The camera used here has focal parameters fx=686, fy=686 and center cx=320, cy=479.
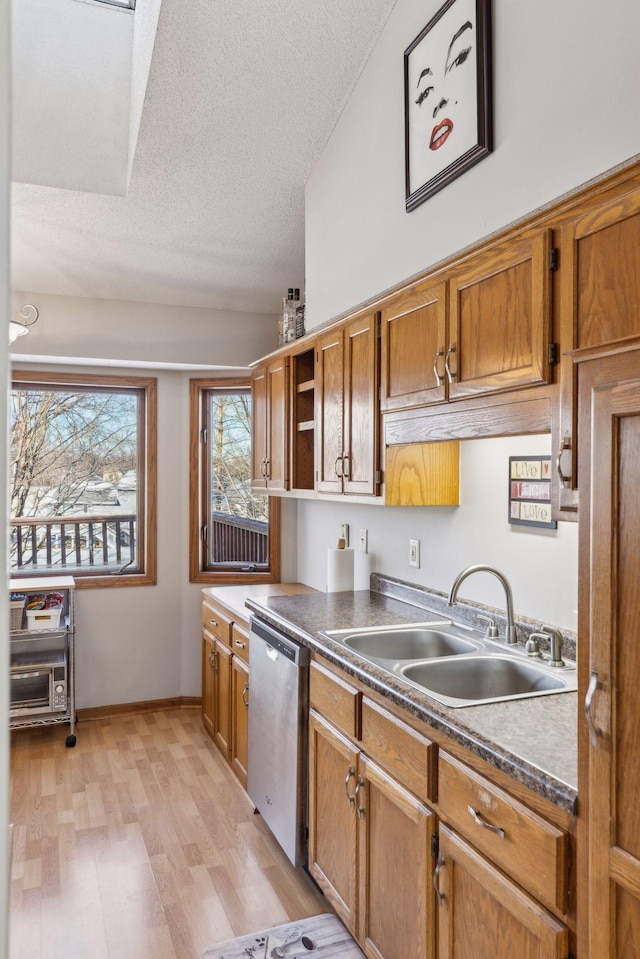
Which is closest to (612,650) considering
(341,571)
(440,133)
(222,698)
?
(440,133)

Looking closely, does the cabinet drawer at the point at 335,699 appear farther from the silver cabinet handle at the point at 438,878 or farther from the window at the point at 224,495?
the window at the point at 224,495

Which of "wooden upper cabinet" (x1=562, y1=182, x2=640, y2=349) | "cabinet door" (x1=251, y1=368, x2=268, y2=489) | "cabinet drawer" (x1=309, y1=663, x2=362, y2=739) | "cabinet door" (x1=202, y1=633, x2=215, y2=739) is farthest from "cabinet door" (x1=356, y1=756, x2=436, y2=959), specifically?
"cabinet door" (x1=251, y1=368, x2=268, y2=489)

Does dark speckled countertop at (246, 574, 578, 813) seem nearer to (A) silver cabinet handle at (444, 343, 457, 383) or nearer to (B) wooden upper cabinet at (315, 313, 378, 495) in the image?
(B) wooden upper cabinet at (315, 313, 378, 495)

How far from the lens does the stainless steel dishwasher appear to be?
2490 millimetres

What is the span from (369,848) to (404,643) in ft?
2.32

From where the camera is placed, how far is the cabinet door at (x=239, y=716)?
3240 mm

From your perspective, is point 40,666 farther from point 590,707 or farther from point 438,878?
point 590,707

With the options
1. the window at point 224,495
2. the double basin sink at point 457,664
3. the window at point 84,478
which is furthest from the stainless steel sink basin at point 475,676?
the window at point 84,478

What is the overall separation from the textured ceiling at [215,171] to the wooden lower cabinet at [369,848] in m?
2.33

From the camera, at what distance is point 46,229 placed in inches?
133

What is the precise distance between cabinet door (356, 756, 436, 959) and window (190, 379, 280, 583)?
2598 mm

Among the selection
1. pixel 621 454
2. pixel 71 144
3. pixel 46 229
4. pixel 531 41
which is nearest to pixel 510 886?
pixel 621 454

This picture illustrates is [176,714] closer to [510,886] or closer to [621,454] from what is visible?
[510,886]

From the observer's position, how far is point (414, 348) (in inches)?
89.7
